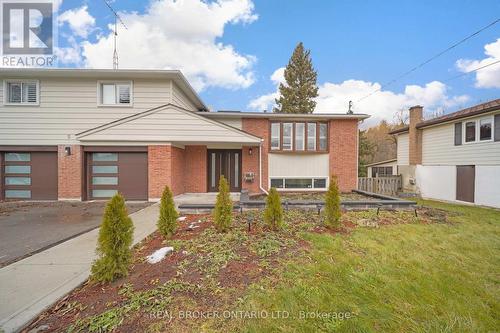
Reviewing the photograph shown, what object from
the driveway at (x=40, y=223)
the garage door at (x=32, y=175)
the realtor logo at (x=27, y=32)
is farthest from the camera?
the garage door at (x=32, y=175)

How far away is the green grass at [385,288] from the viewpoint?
2291 mm

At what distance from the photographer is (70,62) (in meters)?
10.2

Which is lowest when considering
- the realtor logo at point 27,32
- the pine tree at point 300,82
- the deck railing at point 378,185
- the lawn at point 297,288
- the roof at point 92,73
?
the lawn at point 297,288

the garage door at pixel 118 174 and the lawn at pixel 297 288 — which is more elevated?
the garage door at pixel 118 174

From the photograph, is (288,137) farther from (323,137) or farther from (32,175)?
(32,175)

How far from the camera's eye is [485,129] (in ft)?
33.4

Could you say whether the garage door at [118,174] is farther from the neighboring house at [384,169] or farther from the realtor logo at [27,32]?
the neighboring house at [384,169]

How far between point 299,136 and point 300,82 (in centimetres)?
1741

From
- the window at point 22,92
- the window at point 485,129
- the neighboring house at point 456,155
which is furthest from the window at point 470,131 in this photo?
the window at point 22,92

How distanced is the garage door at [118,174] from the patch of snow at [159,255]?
6.11 meters

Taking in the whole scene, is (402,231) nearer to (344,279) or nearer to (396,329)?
(344,279)

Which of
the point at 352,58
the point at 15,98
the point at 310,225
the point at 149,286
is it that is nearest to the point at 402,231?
the point at 310,225

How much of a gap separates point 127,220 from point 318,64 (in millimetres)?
28521

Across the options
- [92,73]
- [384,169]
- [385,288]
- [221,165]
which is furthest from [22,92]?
[384,169]
